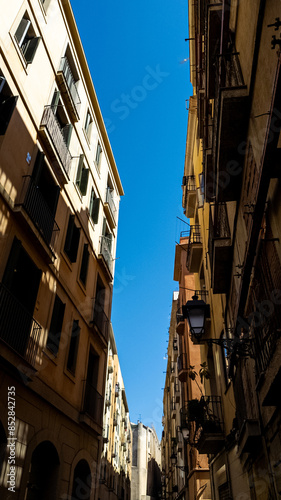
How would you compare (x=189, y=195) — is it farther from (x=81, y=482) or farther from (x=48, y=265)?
(x=81, y=482)

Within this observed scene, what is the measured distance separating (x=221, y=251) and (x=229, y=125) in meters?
2.92

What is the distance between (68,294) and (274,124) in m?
8.96

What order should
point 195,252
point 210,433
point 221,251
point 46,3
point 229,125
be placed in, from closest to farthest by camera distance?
1. point 229,125
2. point 221,251
3. point 210,433
4. point 46,3
5. point 195,252

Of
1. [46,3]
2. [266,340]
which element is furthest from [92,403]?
[46,3]

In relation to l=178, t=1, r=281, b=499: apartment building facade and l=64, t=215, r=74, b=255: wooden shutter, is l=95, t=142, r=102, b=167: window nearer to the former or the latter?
l=64, t=215, r=74, b=255: wooden shutter

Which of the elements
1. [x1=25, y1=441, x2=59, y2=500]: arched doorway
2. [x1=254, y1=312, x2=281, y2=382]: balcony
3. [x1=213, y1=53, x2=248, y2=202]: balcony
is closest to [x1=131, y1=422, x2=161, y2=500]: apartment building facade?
[x1=25, y1=441, x2=59, y2=500]: arched doorway

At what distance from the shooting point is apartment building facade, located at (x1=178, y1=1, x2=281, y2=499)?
4.24m

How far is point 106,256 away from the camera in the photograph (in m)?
16.3

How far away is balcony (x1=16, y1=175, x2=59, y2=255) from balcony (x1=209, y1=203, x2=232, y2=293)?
430 cm

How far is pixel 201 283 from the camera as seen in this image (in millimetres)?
15648

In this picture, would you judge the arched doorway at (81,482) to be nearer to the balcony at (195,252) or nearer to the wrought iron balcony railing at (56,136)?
the balcony at (195,252)

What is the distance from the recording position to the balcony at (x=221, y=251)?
311 inches

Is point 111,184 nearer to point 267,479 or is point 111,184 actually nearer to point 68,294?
point 68,294

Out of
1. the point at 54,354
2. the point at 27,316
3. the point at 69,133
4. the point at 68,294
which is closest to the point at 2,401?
the point at 27,316
